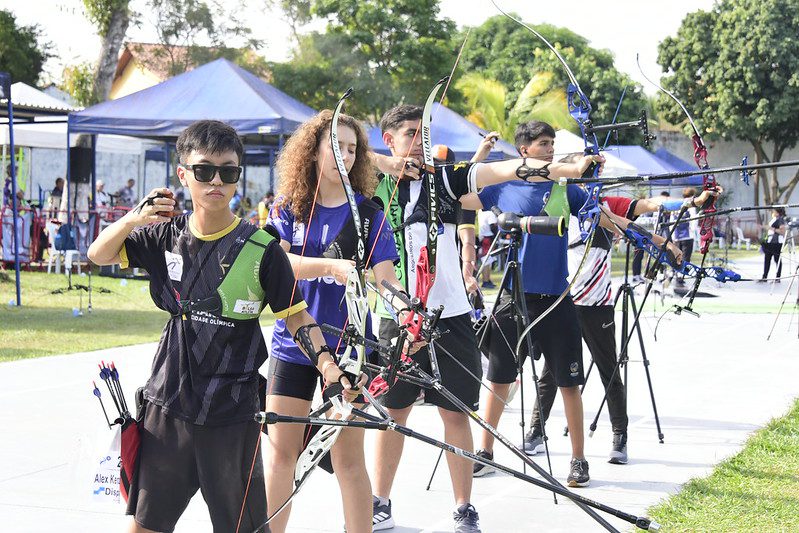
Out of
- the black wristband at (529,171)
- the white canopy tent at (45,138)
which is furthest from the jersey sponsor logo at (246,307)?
the white canopy tent at (45,138)

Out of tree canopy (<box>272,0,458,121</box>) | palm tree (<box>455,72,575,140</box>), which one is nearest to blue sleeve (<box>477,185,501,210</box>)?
tree canopy (<box>272,0,458,121</box>)

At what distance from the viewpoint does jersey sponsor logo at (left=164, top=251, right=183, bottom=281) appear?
3.42 m

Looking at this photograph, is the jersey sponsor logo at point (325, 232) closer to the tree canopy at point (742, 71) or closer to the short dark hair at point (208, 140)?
the short dark hair at point (208, 140)

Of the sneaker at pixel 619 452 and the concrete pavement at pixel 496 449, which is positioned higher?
the sneaker at pixel 619 452

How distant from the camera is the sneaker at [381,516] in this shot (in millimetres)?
5012

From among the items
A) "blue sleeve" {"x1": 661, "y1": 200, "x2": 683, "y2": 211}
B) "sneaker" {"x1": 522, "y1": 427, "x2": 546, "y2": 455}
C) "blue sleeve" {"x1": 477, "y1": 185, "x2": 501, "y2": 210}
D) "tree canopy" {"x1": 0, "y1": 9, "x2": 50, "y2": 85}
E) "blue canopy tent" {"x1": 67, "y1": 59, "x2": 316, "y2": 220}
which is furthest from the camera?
"tree canopy" {"x1": 0, "y1": 9, "x2": 50, "y2": 85}

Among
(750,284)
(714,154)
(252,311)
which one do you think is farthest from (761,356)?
(714,154)

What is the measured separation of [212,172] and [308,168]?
1.02m

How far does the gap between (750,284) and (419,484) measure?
63.2 ft

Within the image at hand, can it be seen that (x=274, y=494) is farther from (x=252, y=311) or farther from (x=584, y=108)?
(x=584, y=108)

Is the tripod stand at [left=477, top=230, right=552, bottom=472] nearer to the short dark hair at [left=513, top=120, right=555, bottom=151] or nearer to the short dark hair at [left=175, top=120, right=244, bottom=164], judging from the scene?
the short dark hair at [left=513, top=120, right=555, bottom=151]

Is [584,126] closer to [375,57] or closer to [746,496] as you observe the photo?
[746,496]

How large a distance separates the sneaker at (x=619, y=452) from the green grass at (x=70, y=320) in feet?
20.2

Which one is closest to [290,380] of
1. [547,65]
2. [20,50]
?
[20,50]
